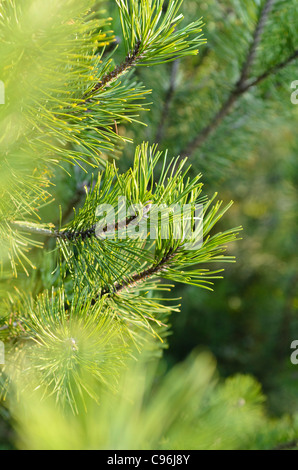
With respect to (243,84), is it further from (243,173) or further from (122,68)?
(243,173)

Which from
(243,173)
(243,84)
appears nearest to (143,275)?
(243,84)

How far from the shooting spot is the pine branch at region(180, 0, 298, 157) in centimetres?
43

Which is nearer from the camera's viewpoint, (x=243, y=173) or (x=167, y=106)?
(x=167, y=106)

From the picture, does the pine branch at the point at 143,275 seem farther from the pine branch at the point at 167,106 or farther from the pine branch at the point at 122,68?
the pine branch at the point at 167,106

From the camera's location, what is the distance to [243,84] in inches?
18.5

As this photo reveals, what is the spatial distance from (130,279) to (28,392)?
138 millimetres

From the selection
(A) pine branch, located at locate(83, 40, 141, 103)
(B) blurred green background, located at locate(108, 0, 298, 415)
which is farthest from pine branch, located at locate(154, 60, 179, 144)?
(A) pine branch, located at locate(83, 40, 141, 103)

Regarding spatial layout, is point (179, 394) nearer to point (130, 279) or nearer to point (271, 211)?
point (130, 279)

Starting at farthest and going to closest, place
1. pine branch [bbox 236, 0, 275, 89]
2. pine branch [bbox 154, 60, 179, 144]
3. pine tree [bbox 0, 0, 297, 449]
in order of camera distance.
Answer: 1. pine branch [bbox 154, 60, 179, 144]
2. pine branch [bbox 236, 0, 275, 89]
3. pine tree [bbox 0, 0, 297, 449]

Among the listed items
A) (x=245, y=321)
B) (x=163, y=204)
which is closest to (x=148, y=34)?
(x=163, y=204)

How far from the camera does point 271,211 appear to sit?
110 cm

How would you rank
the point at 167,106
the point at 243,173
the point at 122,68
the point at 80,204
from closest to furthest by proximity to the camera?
the point at 122,68, the point at 80,204, the point at 167,106, the point at 243,173

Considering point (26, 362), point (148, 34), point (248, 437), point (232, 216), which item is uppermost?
point (232, 216)

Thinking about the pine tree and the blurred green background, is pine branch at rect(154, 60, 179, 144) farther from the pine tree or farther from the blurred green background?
the pine tree
